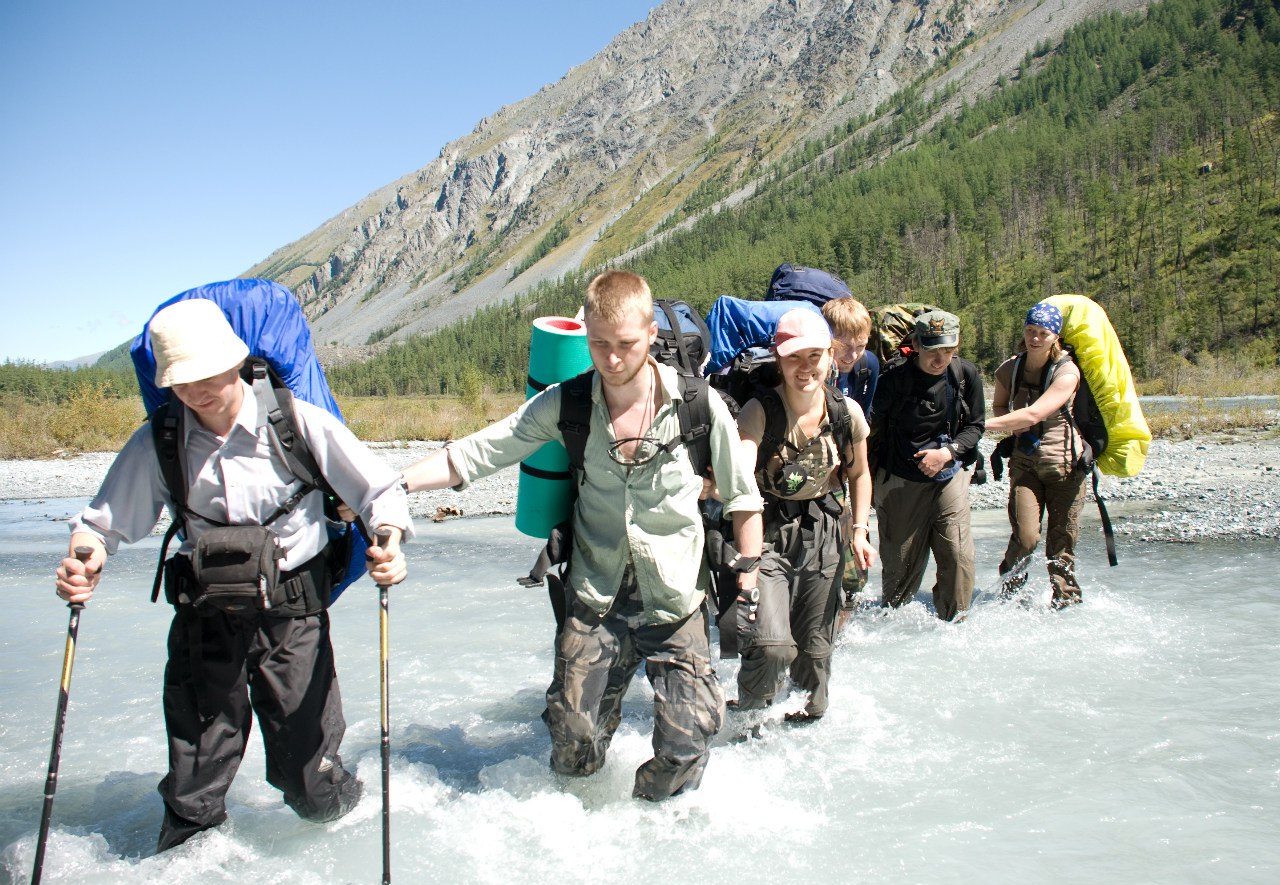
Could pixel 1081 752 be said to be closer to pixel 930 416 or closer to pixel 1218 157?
pixel 930 416

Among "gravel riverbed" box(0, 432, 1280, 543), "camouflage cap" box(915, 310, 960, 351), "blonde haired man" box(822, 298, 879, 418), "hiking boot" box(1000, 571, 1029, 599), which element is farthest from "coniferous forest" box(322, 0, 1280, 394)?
"blonde haired man" box(822, 298, 879, 418)

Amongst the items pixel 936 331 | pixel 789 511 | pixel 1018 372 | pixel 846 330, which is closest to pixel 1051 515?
pixel 1018 372

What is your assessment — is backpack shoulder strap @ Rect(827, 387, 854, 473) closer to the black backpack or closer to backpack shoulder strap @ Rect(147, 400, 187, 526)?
the black backpack

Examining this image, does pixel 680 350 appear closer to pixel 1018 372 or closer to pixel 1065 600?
pixel 1018 372

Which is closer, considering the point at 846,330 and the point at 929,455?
the point at 846,330

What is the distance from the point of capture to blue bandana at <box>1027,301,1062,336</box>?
604 centimetres

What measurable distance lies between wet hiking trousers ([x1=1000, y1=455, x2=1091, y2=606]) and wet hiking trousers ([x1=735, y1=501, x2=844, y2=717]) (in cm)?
268

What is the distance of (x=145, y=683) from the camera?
19.0 feet

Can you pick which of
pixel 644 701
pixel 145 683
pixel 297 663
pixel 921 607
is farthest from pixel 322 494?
pixel 921 607

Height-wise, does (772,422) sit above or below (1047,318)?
below

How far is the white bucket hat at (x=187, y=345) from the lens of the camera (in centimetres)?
275

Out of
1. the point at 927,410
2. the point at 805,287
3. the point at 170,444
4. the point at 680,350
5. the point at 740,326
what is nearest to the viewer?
the point at 170,444

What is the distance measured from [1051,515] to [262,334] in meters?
5.57

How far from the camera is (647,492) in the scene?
3445 mm
